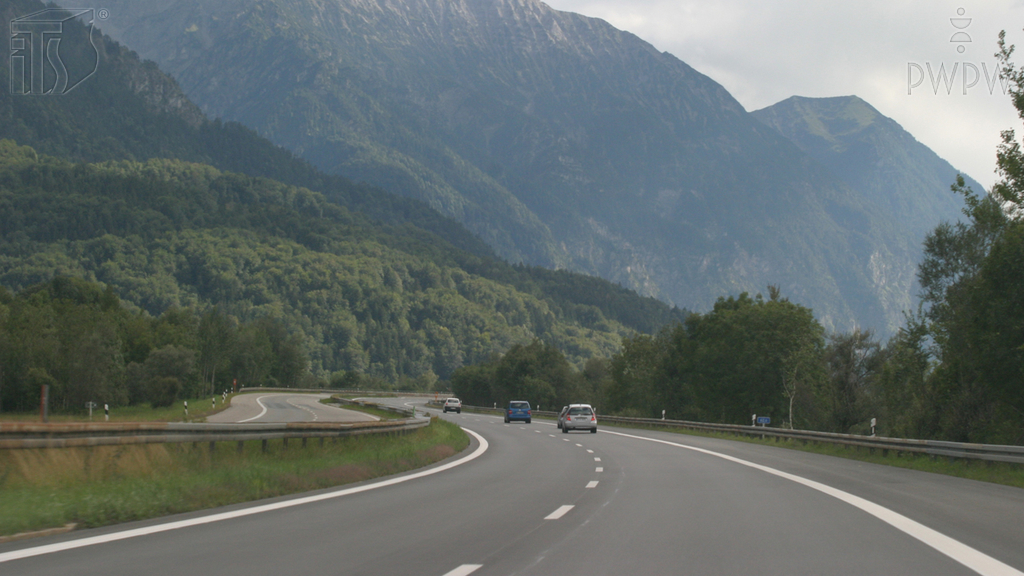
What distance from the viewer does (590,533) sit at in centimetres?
998

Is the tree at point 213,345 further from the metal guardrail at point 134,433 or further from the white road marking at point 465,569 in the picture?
the white road marking at point 465,569

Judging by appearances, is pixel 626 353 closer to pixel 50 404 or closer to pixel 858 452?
pixel 50 404

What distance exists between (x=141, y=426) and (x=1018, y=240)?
1187 inches

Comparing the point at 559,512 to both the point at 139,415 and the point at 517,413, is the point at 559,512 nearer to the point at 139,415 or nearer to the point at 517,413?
the point at 517,413

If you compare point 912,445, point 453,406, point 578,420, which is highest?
point 912,445

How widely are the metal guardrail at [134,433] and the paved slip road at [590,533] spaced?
10.3ft

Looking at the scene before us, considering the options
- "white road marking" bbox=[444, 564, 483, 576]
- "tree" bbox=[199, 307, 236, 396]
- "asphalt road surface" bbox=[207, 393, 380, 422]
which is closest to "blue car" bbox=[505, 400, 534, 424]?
"asphalt road surface" bbox=[207, 393, 380, 422]

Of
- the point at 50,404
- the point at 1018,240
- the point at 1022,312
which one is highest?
the point at 1018,240

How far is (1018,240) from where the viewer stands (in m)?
33.3

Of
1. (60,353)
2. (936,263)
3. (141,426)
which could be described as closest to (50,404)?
(60,353)

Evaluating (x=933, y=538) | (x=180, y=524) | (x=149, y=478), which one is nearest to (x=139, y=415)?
(x=149, y=478)

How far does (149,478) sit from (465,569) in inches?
308

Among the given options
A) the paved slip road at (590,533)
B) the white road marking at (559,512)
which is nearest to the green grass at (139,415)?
the paved slip road at (590,533)

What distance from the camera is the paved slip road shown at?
7926 mm
